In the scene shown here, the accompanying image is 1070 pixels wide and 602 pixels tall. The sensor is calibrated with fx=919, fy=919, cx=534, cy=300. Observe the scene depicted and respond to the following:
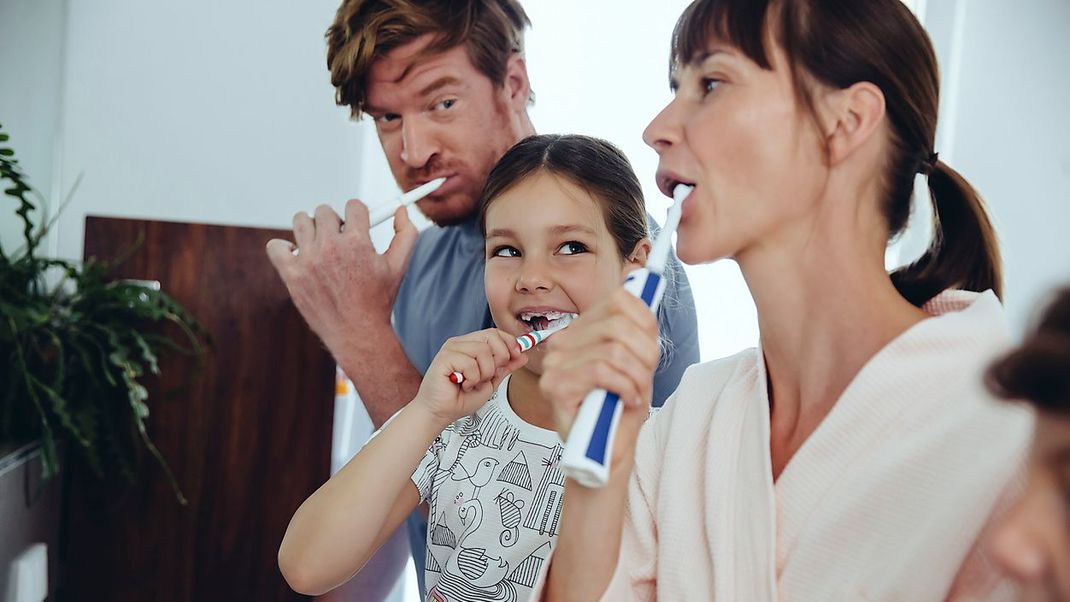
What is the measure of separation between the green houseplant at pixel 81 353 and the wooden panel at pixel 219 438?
0.05 m

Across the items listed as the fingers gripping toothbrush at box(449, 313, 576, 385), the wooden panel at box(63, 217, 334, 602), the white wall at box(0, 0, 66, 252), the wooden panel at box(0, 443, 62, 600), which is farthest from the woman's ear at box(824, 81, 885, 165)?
the white wall at box(0, 0, 66, 252)

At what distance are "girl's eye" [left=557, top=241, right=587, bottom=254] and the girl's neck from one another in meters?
0.14

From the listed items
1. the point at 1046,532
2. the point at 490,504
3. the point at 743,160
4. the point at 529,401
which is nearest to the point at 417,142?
the point at 529,401

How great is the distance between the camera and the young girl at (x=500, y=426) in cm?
87

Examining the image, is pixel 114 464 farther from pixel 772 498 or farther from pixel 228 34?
pixel 772 498

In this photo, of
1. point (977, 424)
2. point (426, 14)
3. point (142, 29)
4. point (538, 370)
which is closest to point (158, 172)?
point (142, 29)

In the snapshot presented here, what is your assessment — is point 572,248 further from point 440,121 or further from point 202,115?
point 202,115

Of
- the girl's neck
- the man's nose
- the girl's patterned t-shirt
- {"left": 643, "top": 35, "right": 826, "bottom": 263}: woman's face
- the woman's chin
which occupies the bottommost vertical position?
the girl's patterned t-shirt

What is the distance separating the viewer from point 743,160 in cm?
71

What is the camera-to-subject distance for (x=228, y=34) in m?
1.76

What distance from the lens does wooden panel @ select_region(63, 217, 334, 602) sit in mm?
1558

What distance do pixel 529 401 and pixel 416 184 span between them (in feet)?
1.35

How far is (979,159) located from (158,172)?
1594 mm

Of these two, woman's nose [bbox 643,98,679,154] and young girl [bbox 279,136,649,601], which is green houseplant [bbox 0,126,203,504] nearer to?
young girl [bbox 279,136,649,601]
